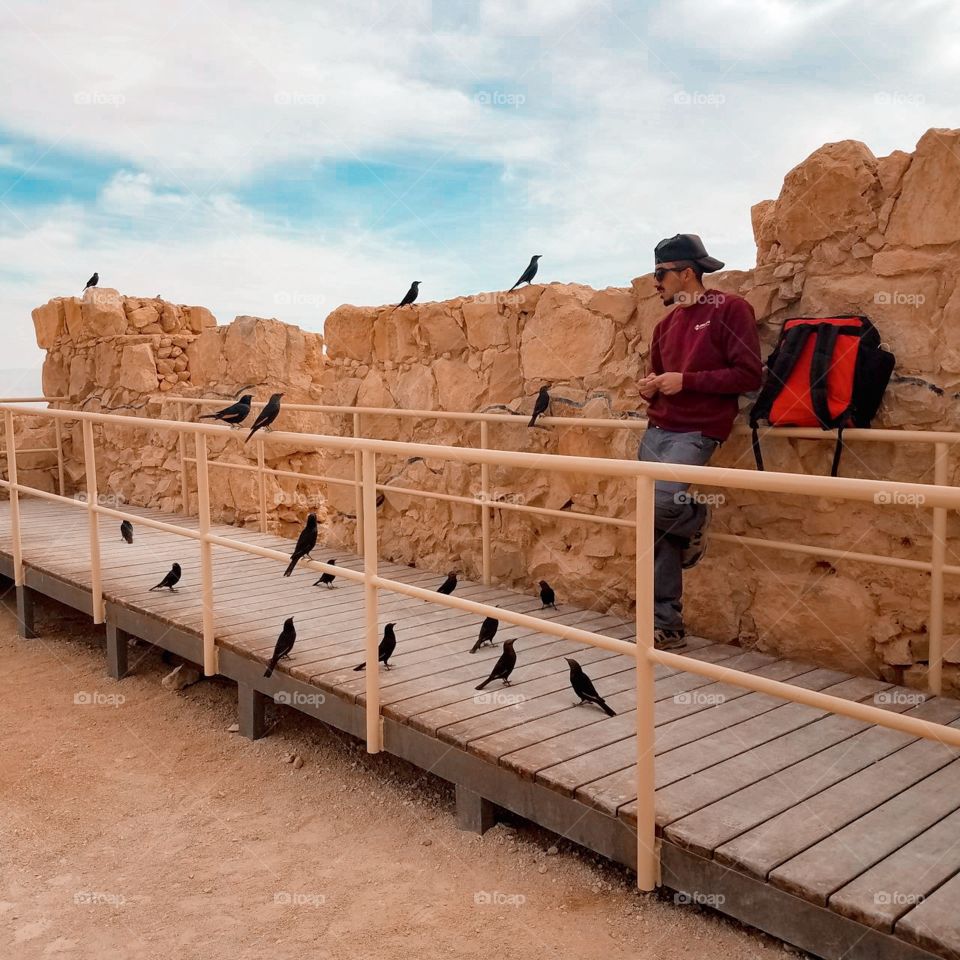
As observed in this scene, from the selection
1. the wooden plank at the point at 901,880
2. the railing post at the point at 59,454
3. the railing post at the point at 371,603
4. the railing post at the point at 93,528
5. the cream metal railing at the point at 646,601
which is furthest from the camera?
the railing post at the point at 59,454

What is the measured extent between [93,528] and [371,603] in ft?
7.81

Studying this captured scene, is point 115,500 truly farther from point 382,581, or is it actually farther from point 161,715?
point 382,581

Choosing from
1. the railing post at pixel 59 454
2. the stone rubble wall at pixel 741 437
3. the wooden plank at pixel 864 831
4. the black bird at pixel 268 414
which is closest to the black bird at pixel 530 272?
the stone rubble wall at pixel 741 437

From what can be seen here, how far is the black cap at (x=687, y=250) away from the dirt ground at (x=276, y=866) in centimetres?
233

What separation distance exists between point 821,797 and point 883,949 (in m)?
0.59

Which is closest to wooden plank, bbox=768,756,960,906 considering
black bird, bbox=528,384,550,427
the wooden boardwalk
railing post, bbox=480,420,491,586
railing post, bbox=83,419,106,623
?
the wooden boardwalk

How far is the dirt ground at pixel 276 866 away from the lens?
2441 millimetres

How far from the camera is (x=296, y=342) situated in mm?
7824

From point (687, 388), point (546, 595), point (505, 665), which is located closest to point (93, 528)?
point (546, 595)

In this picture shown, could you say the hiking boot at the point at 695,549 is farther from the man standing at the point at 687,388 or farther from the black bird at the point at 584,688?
the black bird at the point at 584,688

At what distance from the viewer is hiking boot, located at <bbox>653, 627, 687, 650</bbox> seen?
3.79 metres

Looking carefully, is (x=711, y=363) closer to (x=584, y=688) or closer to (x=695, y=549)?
(x=695, y=549)

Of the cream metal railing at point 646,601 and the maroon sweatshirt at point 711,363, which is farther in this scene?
the maroon sweatshirt at point 711,363

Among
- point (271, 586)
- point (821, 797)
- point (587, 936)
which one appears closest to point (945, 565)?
point (821, 797)
